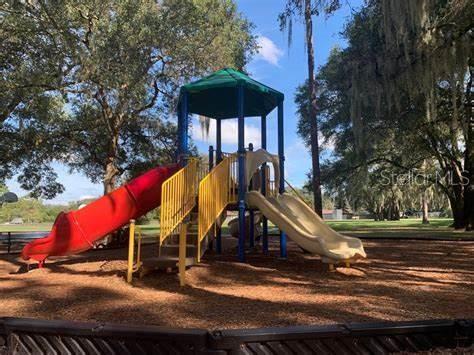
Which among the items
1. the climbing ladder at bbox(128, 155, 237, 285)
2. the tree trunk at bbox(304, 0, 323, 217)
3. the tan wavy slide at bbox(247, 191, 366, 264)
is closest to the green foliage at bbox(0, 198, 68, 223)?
the tree trunk at bbox(304, 0, 323, 217)

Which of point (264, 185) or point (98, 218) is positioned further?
point (264, 185)

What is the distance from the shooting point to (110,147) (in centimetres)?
1764

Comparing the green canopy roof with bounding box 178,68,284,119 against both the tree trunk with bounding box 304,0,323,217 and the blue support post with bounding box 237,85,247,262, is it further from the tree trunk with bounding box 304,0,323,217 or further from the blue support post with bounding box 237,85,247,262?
the tree trunk with bounding box 304,0,323,217

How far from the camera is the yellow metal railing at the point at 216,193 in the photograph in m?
8.04

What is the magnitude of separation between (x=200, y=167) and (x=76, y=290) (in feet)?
12.7

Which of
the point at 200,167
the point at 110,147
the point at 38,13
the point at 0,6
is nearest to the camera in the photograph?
the point at 200,167

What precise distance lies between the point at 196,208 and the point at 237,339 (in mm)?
6182

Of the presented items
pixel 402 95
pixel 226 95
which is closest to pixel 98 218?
pixel 226 95

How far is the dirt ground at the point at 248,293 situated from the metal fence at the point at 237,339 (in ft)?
4.40

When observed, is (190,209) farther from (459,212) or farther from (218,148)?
(459,212)

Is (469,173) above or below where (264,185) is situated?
above

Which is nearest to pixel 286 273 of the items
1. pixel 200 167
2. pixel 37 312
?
pixel 200 167

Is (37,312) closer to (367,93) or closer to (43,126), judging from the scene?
(367,93)

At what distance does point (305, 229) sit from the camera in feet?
29.6
